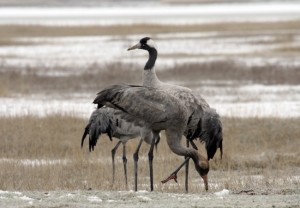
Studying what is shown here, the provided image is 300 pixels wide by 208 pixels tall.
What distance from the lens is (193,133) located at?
1010cm

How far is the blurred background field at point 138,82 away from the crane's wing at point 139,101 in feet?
3.30

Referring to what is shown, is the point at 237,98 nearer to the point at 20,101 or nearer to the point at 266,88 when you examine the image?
the point at 266,88

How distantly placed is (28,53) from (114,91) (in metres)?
23.0

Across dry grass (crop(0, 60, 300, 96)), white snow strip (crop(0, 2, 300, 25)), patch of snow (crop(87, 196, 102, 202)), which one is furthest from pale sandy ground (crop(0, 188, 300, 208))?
white snow strip (crop(0, 2, 300, 25))

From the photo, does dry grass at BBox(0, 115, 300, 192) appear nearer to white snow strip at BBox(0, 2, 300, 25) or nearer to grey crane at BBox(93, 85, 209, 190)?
grey crane at BBox(93, 85, 209, 190)

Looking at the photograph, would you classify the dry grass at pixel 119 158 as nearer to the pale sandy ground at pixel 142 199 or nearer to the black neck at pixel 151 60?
the pale sandy ground at pixel 142 199

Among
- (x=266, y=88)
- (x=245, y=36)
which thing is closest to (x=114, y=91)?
(x=266, y=88)

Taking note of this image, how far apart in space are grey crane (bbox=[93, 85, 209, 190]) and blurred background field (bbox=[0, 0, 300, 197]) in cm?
86

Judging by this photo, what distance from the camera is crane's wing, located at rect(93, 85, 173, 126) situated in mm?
9336

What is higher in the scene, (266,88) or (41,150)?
(266,88)

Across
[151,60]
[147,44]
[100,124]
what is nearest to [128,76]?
[100,124]

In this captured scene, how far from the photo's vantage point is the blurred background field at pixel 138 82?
37.4 ft

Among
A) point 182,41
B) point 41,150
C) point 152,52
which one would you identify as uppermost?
point 182,41

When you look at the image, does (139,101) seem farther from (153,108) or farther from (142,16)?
(142,16)
